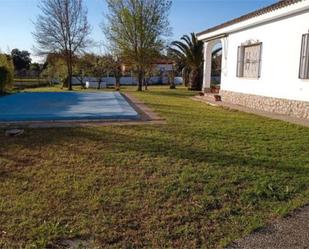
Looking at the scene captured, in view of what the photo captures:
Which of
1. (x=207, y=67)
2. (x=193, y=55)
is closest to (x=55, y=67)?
(x=193, y=55)

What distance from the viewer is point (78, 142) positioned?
7.07 m

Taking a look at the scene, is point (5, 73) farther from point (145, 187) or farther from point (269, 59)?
point (145, 187)

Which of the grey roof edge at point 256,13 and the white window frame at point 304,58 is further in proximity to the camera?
the grey roof edge at point 256,13

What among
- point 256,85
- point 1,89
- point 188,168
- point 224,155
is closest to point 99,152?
point 188,168

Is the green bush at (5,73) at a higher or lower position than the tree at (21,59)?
lower

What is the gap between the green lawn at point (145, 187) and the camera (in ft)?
11.5

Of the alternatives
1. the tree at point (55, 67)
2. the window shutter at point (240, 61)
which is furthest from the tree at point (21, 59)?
the window shutter at point (240, 61)

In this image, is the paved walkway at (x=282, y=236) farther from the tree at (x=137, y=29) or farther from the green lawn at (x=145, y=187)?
the tree at (x=137, y=29)

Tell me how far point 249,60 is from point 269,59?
82.5 inches

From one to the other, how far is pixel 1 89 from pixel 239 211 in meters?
17.4

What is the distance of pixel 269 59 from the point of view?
44.7 ft

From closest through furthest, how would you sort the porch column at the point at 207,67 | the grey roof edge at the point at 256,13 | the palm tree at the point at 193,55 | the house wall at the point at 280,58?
1. the house wall at the point at 280,58
2. the grey roof edge at the point at 256,13
3. the porch column at the point at 207,67
4. the palm tree at the point at 193,55

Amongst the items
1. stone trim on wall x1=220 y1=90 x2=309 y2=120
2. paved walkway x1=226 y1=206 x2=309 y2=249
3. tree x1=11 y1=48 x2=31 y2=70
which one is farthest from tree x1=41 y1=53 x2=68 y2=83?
paved walkway x1=226 y1=206 x2=309 y2=249

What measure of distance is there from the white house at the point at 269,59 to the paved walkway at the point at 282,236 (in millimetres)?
8334
